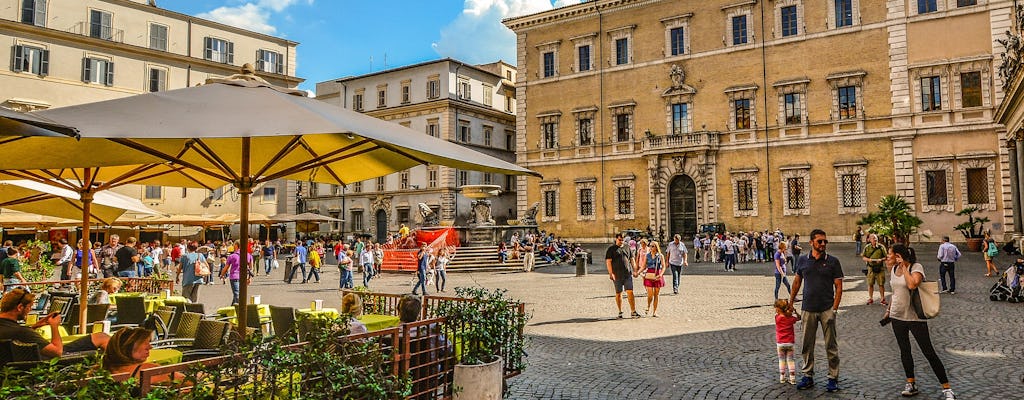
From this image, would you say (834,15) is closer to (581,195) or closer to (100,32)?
(581,195)

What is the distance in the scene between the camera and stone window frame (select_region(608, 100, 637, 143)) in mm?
38062

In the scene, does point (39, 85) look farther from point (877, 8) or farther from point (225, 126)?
point (877, 8)

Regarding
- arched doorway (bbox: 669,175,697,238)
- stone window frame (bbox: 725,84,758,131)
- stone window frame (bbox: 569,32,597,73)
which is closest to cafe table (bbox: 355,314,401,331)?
arched doorway (bbox: 669,175,697,238)

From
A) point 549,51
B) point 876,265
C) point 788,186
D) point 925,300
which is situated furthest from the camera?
point 549,51

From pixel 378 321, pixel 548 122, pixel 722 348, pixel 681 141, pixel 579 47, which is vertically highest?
pixel 579 47

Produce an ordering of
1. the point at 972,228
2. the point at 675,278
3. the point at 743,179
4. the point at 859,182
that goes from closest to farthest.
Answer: the point at 675,278 → the point at 972,228 → the point at 859,182 → the point at 743,179

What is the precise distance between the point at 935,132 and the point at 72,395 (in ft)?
117

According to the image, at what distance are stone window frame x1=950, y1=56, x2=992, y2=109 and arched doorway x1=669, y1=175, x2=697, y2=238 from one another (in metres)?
13.1

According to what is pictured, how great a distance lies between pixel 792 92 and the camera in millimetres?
33656

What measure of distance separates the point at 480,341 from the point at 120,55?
3877cm

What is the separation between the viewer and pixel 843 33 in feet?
106

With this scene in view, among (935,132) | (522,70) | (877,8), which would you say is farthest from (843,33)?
(522,70)

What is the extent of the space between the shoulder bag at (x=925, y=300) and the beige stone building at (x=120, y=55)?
34759 mm

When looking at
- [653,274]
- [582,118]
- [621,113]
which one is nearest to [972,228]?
[621,113]
